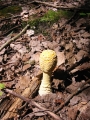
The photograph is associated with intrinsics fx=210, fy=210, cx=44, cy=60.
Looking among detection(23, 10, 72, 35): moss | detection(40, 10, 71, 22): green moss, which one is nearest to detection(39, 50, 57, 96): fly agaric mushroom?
detection(23, 10, 72, 35): moss

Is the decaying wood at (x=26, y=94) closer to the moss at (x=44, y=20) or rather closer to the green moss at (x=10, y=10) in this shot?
the moss at (x=44, y=20)

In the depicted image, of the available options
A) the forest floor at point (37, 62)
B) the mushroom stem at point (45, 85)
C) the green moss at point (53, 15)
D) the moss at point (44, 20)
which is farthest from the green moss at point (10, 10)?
the mushroom stem at point (45, 85)

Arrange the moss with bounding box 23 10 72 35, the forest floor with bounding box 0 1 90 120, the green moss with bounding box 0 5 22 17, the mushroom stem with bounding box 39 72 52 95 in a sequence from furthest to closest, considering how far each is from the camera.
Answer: the green moss with bounding box 0 5 22 17 < the moss with bounding box 23 10 72 35 < the mushroom stem with bounding box 39 72 52 95 < the forest floor with bounding box 0 1 90 120

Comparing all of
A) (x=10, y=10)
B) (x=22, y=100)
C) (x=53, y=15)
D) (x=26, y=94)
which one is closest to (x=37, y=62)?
(x=26, y=94)

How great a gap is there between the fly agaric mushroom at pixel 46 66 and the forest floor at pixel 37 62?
106 millimetres

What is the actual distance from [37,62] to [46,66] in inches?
33.4

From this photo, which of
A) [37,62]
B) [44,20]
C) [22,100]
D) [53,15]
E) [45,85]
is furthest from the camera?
[53,15]

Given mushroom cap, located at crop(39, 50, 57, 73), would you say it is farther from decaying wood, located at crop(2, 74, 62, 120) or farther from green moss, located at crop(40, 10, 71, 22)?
green moss, located at crop(40, 10, 71, 22)

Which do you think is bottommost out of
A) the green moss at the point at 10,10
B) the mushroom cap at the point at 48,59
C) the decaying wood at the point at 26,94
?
the decaying wood at the point at 26,94

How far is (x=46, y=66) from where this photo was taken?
281 centimetres

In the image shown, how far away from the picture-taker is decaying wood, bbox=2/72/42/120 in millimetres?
2750

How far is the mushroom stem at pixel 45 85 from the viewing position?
3.02 meters

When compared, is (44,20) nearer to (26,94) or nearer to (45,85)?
(45,85)

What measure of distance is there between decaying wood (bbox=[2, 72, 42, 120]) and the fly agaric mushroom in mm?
101
